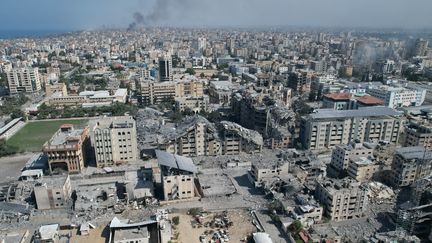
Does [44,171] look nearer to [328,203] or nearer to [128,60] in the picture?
[328,203]

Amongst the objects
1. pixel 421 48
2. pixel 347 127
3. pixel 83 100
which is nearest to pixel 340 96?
pixel 347 127

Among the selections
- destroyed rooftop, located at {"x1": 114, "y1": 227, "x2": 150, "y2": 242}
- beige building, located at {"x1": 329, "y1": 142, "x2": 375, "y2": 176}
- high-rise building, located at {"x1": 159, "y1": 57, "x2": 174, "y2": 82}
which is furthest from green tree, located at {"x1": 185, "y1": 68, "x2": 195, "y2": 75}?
destroyed rooftop, located at {"x1": 114, "y1": 227, "x2": 150, "y2": 242}

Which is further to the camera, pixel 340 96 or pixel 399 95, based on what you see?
pixel 399 95

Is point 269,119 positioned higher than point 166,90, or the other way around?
point 269,119

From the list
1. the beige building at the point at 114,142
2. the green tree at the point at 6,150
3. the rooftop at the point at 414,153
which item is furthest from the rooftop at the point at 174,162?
the green tree at the point at 6,150

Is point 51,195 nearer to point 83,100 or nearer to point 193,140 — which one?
point 193,140

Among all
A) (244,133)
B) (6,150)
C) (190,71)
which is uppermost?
(244,133)

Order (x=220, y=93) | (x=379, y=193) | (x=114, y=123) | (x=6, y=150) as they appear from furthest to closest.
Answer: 1. (x=220, y=93)
2. (x=6, y=150)
3. (x=114, y=123)
4. (x=379, y=193)
